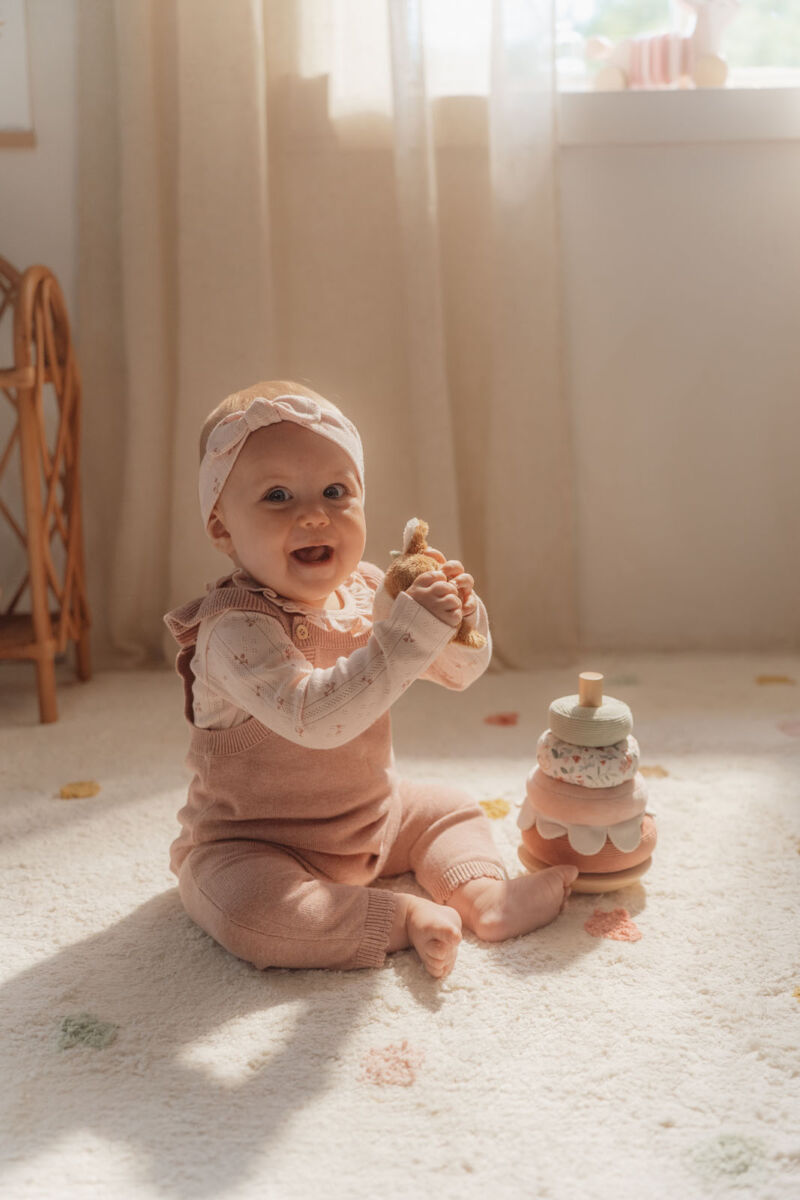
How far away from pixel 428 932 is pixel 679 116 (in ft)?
4.75

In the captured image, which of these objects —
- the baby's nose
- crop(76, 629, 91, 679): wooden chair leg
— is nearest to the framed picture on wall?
crop(76, 629, 91, 679): wooden chair leg

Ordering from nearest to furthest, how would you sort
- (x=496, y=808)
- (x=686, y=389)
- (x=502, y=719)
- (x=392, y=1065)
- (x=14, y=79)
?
1. (x=392, y=1065)
2. (x=496, y=808)
3. (x=502, y=719)
4. (x=14, y=79)
5. (x=686, y=389)

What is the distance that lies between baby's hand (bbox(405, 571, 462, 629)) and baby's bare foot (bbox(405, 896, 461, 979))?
0.87 ft

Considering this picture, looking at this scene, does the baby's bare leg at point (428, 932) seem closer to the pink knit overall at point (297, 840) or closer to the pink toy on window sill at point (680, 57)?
the pink knit overall at point (297, 840)

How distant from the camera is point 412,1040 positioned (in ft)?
2.99

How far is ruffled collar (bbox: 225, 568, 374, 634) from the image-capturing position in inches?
41.2

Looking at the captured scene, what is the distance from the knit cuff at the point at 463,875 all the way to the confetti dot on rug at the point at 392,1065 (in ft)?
0.71

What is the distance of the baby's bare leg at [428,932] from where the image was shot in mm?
989

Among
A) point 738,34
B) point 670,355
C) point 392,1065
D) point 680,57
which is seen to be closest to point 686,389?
point 670,355

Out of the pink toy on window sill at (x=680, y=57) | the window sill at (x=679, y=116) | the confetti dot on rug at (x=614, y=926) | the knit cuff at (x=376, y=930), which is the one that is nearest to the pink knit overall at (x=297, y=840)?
the knit cuff at (x=376, y=930)

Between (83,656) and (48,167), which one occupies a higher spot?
(48,167)

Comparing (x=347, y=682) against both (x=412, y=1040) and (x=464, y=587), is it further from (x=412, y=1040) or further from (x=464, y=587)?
(x=412, y=1040)

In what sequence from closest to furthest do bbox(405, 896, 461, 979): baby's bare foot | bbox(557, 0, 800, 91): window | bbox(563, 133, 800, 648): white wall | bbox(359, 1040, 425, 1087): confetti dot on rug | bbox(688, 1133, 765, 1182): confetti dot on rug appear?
1. bbox(688, 1133, 765, 1182): confetti dot on rug
2. bbox(359, 1040, 425, 1087): confetti dot on rug
3. bbox(405, 896, 461, 979): baby's bare foot
4. bbox(563, 133, 800, 648): white wall
5. bbox(557, 0, 800, 91): window

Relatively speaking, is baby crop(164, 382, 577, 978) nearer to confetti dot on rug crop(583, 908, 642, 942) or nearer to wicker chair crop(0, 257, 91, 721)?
confetti dot on rug crop(583, 908, 642, 942)
